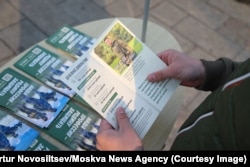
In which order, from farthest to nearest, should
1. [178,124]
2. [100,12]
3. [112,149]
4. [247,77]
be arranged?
[100,12] < [178,124] < [112,149] < [247,77]

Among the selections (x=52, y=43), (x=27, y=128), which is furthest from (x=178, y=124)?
(x=27, y=128)

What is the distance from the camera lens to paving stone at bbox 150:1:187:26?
1.90 metres

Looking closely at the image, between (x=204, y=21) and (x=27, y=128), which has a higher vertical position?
(x=27, y=128)

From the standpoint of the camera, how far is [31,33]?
66.6 inches

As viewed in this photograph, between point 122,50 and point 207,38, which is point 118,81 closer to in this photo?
point 122,50

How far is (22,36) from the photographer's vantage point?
1.67 metres

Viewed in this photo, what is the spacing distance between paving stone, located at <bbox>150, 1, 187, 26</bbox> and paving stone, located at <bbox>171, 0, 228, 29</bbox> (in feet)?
0.16

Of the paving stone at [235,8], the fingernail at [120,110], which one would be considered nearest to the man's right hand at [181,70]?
the fingernail at [120,110]

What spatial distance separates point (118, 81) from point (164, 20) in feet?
4.01

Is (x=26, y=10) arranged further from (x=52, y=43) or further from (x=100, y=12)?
(x=52, y=43)

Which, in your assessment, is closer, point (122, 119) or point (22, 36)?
point (122, 119)

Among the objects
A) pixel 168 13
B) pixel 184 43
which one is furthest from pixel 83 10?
pixel 184 43

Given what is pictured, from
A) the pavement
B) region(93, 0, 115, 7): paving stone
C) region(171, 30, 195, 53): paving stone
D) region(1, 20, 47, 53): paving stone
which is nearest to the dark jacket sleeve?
the pavement

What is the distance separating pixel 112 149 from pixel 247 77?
0.31m
